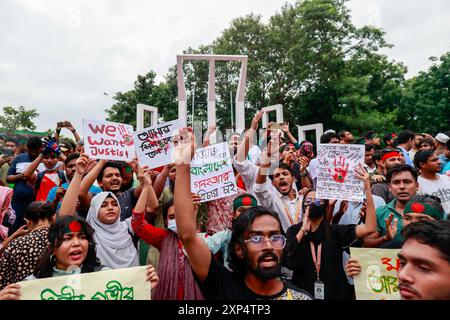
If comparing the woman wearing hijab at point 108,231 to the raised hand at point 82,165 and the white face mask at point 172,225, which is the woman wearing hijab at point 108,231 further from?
the white face mask at point 172,225

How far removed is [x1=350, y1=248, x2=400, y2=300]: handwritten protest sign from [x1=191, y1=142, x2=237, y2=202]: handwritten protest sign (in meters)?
1.58

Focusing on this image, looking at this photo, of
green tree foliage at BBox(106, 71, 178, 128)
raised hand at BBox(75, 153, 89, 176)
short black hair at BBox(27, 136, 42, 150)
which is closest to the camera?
raised hand at BBox(75, 153, 89, 176)

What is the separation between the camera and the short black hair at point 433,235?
171cm

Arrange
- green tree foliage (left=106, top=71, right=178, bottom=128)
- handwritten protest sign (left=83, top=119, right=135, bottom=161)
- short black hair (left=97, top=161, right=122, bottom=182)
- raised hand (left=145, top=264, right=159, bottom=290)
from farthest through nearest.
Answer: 1. green tree foliage (left=106, top=71, right=178, bottom=128)
2. short black hair (left=97, top=161, right=122, bottom=182)
3. handwritten protest sign (left=83, top=119, right=135, bottom=161)
4. raised hand (left=145, top=264, right=159, bottom=290)

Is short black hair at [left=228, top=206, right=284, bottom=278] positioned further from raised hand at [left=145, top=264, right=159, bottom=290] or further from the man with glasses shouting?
raised hand at [left=145, top=264, right=159, bottom=290]

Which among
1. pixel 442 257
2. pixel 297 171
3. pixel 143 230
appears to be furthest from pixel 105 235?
pixel 297 171

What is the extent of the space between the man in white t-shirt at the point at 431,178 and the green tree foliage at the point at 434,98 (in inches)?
751

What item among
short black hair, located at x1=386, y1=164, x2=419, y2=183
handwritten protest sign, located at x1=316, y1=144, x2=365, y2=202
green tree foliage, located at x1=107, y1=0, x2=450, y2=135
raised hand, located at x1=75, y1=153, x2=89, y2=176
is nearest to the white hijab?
raised hand, located at x1=75, y1=153, x2=89, y2=176

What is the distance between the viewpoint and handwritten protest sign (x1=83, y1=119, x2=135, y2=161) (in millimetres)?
3947

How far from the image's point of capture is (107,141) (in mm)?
4051

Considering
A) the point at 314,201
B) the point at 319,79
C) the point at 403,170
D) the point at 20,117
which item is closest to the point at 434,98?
the point at 319,79

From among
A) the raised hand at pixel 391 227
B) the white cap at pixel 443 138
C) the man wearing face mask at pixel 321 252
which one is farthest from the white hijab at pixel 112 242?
the white cap at pixel 443 138

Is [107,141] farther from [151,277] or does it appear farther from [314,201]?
[314,201]

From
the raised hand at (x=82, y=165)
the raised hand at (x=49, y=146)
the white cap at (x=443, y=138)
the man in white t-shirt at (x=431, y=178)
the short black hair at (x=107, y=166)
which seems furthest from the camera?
the white cap at (x=443, y=138)
